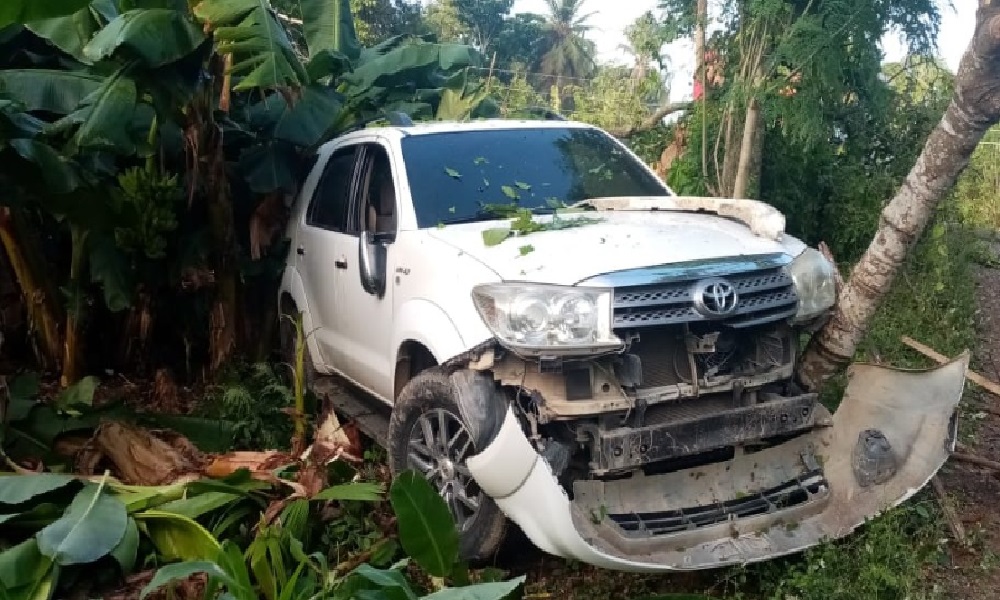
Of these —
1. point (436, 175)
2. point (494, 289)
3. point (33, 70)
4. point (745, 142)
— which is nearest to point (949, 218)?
point (745, 142)

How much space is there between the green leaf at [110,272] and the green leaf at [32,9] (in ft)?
9.26

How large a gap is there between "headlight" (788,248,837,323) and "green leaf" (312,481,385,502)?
6.72ft

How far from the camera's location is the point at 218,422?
5.16 meters

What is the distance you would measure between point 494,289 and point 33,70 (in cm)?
369

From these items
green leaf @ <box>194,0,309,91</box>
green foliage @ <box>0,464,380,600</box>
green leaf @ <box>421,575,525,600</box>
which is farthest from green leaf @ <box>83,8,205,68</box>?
green leaf @ <box>421,575,525,600</box>

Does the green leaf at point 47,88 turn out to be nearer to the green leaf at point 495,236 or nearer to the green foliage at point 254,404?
the green foliage at point 254,404

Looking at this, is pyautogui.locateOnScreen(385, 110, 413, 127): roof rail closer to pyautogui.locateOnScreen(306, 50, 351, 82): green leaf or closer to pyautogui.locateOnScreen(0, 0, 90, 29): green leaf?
pyautogui.locateOnScreen(306, 50, 351, 82): green leaf

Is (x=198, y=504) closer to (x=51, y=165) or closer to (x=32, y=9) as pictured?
(x=32, y=9)

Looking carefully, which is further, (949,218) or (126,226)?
(949,218)

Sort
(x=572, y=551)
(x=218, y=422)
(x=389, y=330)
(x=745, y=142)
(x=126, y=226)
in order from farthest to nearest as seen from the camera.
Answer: (x=745, y=142) → (x=126, y=226) → (x=218, y=422) → (x=389, y=330) → (x=572, y=551)

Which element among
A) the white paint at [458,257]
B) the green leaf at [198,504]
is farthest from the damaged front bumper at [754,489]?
the green leaf at [198,504]

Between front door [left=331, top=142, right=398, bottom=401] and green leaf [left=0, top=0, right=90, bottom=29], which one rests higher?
green leaf [left=0, top=0, right=90, bottom=29]

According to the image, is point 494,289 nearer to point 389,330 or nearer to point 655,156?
point 389,330

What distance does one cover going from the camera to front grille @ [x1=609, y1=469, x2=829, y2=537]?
11.3ft
